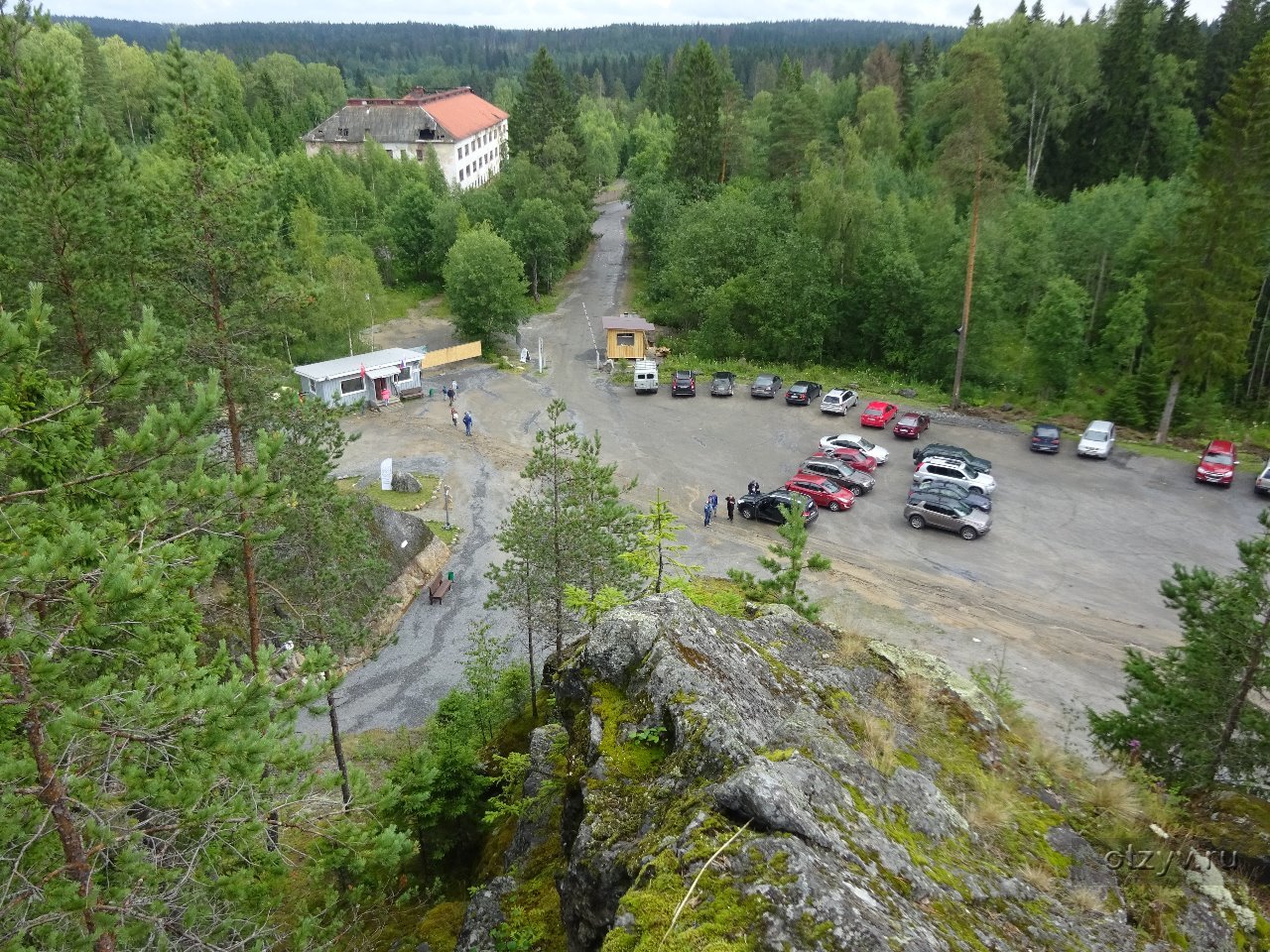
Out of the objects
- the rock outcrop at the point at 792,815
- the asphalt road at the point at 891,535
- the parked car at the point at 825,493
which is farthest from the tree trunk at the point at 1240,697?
the parked car at the point at 825,493

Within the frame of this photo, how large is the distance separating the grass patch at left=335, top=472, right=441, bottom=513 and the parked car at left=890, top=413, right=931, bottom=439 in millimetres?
19752

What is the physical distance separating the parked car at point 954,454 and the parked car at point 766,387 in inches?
351

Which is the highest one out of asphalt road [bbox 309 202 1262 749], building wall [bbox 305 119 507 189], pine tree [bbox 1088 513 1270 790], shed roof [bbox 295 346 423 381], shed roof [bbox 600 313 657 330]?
building wall [bbox 305 119 507 189]

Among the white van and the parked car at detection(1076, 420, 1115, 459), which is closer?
the parked car at detection(1076, 420, 1115, 459)

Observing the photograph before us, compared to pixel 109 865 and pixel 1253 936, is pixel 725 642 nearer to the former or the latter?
pixel 1253 936

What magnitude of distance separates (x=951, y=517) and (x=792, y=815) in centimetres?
2272

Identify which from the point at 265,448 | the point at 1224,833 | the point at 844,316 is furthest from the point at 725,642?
the point at 844,316

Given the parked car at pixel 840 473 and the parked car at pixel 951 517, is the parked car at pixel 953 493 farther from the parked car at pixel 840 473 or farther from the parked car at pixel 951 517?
the parked car at pixel 840 473

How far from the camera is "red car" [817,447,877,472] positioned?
102ft

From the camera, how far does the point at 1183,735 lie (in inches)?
485

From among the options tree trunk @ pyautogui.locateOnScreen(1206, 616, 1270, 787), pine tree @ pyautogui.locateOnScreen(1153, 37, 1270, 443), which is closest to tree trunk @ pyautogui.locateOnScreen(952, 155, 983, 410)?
pine tree @ pyautogui.locateOnScreen(1153, 37, 1270, 443)

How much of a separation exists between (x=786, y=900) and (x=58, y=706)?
5897 mm

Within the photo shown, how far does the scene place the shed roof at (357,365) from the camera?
1481 inches

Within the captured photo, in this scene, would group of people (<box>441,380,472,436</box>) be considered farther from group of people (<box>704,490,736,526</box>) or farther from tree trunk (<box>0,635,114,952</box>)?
tree trunk (<box>0,635,114,952</box>)
